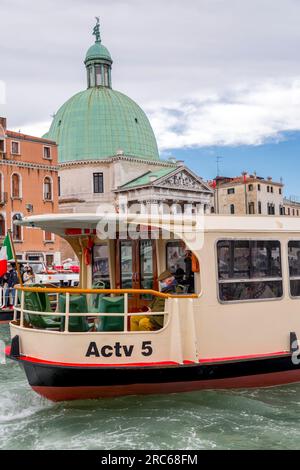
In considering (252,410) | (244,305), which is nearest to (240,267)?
(244,305)

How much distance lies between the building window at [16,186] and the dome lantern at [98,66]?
2476 centimetres

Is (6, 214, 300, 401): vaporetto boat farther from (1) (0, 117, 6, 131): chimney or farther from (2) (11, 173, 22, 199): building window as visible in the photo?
(2) (11, 173, 22, 199): building window

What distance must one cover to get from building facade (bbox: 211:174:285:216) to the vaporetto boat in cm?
5916

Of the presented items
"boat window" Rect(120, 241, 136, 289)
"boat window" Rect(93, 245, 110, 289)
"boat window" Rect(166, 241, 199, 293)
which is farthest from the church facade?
"boat window" Rect(166, 241, 199, 293)

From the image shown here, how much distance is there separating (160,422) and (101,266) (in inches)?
126

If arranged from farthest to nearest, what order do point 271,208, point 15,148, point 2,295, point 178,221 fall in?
point 271,208, point 15,148, point 2,295, point 178,221

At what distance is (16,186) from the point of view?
41.8 m

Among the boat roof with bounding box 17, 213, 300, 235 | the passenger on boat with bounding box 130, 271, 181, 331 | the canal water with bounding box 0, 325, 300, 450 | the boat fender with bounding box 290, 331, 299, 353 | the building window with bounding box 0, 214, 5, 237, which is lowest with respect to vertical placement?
the canal water with bounding box 0, 325, 300, 450

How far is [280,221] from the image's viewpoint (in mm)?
8367

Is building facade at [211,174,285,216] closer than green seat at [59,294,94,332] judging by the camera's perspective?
No

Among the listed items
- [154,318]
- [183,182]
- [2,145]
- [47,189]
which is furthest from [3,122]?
[154,318]

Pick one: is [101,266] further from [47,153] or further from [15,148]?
[47,153]

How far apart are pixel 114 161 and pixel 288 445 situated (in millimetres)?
50828

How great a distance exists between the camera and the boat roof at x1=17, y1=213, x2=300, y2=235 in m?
7.54
